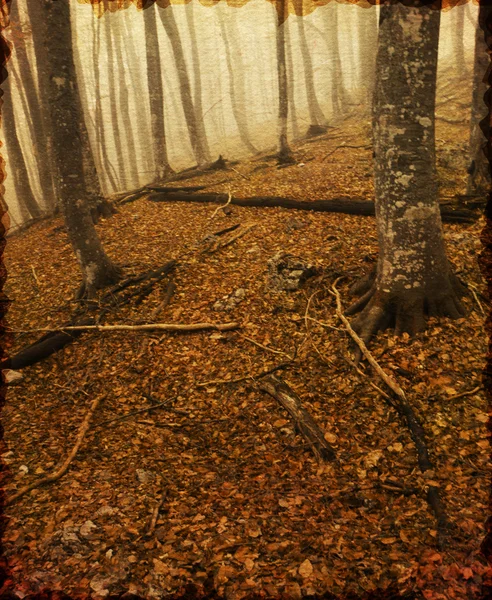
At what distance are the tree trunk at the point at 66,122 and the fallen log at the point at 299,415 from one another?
16.4 feet

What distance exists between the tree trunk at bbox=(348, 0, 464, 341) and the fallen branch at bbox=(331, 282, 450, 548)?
40 cm

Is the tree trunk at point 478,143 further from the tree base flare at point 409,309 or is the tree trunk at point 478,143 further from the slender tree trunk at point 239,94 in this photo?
the slender tree trunk at point 239,94

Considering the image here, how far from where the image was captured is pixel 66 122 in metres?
8.11

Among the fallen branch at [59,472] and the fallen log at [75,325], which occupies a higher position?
the fallen log at [75,325]

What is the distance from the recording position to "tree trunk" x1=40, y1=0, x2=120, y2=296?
315 inches

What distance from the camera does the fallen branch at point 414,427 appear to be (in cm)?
427

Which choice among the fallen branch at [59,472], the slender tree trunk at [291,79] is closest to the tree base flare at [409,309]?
the fallen branch at [59,472]

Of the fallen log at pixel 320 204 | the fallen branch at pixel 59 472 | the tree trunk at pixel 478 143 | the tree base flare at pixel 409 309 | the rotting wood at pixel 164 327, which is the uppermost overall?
the tree trunk at pixel 478 143

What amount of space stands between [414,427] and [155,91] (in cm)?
1585

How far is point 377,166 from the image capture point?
21.2ft

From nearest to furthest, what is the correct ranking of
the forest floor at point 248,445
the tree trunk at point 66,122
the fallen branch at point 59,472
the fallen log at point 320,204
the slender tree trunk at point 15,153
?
the forest floor at point 248,445 < the fallen branch at point 59,472 < the tree trunk at point 66,122 < the fallen log at point 320,204 < the slender tree trunk at point 15,153

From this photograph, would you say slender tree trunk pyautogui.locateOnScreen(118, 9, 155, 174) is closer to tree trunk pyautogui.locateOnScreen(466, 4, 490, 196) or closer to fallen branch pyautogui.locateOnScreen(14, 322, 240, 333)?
tree trunk pyautogui.locateOnScreen(466, 4, 490, 196)

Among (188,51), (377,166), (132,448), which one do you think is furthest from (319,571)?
(188,51)

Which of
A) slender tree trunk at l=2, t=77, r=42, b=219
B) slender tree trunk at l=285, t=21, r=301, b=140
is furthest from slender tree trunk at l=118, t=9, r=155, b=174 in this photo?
slender tree trunk at l=2, t=77, r=42, b=219
